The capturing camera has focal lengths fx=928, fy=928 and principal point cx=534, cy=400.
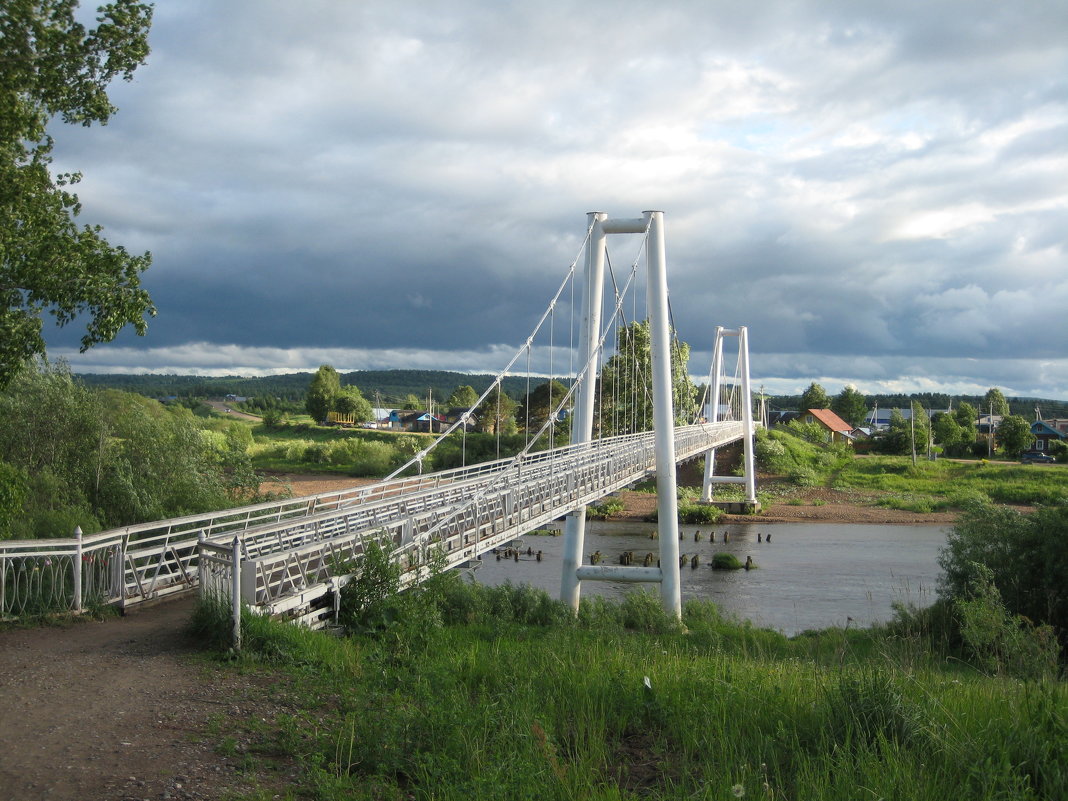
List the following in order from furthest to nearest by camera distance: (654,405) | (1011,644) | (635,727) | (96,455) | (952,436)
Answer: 1. (952,436)
2. (654,405)
3. (96,455)
4. (1011,644)
5. (635,727)

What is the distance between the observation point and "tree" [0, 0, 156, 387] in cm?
910

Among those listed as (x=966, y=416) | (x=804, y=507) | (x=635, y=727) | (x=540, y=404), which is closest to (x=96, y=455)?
(x=635, y=727)

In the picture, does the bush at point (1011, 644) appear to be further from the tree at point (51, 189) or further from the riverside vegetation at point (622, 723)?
the tree at point (51, 189)

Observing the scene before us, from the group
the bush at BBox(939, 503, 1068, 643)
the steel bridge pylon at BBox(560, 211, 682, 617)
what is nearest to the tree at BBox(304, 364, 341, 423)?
the steel bridge pylon at BBox(560, 211, 682, 617)

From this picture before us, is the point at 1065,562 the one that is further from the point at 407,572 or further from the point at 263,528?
the point at 263,528

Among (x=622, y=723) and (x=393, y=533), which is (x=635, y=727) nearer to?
(x=622, y=723)

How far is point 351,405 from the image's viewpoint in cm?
8600

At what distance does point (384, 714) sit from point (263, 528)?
5.49m

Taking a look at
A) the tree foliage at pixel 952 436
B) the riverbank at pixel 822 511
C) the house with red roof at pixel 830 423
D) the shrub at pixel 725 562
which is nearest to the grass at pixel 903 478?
the riverbank at pixel 822 511

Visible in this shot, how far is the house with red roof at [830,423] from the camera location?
266 feet

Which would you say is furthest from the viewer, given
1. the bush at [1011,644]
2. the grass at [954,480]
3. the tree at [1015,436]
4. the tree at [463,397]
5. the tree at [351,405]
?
the tree at [351,405]

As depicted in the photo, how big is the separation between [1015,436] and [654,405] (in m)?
53.0

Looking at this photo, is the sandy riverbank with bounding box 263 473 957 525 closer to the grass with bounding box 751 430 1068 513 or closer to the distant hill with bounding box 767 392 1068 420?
the grass with bounding box 751 430 1068 513

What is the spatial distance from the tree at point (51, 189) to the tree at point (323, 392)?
7587 centimetres
